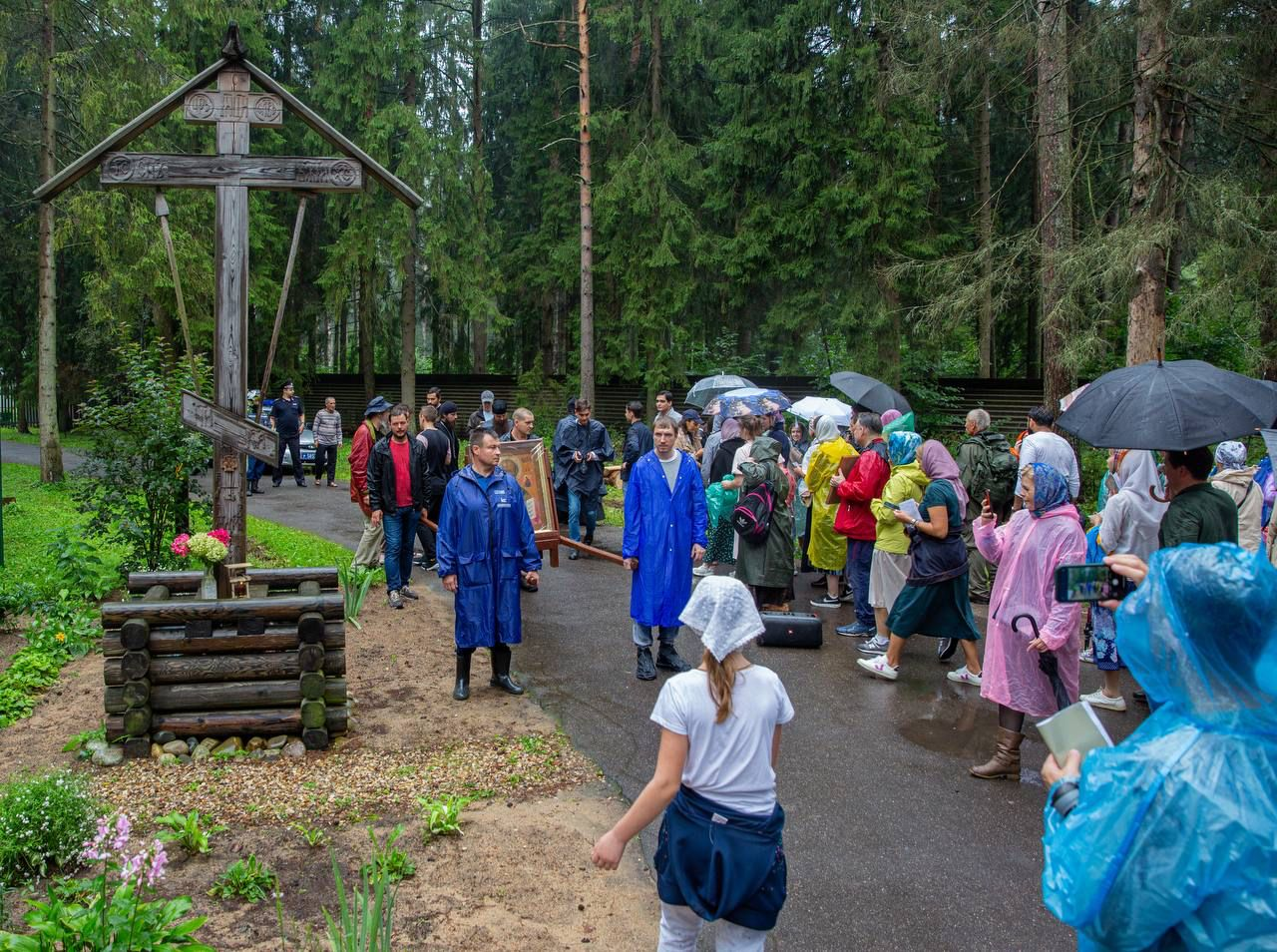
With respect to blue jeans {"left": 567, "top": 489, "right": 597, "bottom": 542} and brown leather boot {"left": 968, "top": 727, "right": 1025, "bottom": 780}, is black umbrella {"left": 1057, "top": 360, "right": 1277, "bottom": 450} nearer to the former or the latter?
brown leather boot {"left": 968, "top": 727, "right": 1025, "bottom": 780}

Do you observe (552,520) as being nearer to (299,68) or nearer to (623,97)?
(623,97)

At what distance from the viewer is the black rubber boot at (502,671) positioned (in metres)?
6.98

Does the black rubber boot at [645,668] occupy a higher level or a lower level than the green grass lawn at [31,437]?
lower

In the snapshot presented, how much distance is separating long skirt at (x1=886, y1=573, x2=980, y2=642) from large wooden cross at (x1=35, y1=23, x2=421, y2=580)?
4.49 meters

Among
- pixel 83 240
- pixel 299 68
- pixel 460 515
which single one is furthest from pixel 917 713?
pixel 299 68

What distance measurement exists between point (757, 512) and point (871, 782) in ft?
10.1

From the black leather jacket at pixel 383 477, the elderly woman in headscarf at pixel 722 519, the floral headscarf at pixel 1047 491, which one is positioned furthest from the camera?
the elderly woman in headscarf at pixel 722 519

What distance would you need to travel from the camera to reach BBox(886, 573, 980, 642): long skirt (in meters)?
6.97

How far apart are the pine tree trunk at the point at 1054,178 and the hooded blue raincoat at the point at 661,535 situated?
6405mm

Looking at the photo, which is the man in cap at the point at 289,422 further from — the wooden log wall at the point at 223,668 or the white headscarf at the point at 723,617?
the white headscarf at the point at 723,617

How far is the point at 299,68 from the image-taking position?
2977 centimetres

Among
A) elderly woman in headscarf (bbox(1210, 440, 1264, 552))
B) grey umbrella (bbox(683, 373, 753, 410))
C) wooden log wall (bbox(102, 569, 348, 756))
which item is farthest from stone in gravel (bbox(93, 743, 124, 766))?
grey umbrella (bbox(683, 373, 753, 410))

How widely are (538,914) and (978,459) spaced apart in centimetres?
682

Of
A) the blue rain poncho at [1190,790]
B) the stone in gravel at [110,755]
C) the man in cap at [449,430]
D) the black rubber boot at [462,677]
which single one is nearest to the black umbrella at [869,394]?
the man in cap at [449,430]
